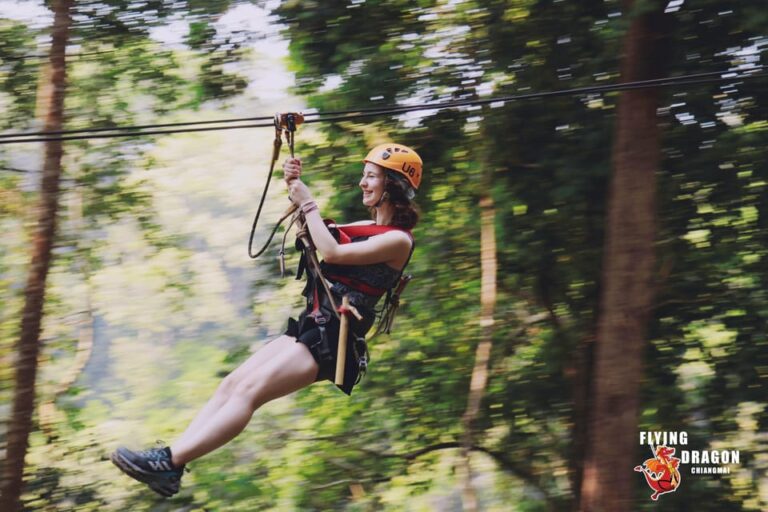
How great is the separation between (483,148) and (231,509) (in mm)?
4174

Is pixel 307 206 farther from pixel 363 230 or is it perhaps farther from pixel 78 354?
pixel 78 354

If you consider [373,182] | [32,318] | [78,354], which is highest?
[373,182]

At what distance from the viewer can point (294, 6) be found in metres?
6.39

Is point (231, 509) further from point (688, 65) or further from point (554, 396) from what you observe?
point (688, 65)

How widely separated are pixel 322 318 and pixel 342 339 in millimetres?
123

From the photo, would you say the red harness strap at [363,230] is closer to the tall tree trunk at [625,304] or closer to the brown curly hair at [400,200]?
the brown curly hair at [400,200]

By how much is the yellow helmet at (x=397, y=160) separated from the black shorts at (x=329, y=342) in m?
0.59

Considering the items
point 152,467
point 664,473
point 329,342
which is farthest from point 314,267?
point 664,473

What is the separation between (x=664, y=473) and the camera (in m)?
6.55

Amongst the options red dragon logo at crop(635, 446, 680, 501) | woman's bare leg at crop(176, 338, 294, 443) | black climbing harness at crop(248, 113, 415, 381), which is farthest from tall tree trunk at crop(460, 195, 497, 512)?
woman's bare leg at crop(176, 338, 294, 443)

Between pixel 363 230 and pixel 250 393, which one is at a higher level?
pixel 363 230

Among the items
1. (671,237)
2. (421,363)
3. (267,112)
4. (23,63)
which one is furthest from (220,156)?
(671,237)

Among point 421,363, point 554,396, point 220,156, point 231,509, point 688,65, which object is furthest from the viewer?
point 220,156

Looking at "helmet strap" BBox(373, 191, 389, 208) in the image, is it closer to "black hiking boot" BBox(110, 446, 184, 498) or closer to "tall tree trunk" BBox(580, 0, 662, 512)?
"black hiking boot" BBox(110, 446, 184, 498)
